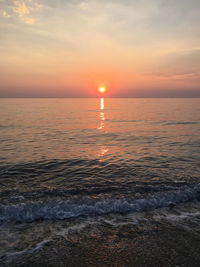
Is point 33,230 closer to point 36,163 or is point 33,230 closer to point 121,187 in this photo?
point 121,187

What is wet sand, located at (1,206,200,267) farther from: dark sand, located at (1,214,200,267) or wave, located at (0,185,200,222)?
wave, located at (0,185,200,222)

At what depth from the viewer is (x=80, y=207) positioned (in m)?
8.65

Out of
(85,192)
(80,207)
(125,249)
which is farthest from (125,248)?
(85,192)

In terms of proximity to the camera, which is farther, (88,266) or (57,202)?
(57,202)

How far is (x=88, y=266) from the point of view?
526 cm

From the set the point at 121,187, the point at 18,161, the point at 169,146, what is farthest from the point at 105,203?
the point at 169,146

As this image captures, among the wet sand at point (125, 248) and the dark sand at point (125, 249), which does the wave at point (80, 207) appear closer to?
the wet sand at point (125, 248)

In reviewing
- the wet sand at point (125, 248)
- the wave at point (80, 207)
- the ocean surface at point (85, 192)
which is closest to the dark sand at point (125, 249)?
the wet sand at point (125, 248)

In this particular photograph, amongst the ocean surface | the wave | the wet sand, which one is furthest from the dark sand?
the wave

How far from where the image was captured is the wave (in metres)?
8.03

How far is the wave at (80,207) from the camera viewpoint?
8.03 metres

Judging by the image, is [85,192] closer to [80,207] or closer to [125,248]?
[80,207]

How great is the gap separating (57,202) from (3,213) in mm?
2318

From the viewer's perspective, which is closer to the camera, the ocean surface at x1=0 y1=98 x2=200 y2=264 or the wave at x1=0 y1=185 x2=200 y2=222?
the ocean surface at x1=0 y1=98 x2=200 y2=264
